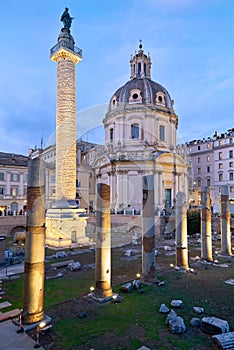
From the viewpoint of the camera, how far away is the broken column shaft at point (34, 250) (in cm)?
753

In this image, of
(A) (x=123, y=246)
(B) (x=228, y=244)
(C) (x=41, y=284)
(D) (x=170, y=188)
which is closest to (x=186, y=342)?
(C) (x=41, y=284)

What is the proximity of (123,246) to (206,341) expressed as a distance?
15353mm

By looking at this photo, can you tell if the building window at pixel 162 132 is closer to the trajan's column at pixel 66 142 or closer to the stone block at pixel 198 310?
the trajan's column at pixel 66 142

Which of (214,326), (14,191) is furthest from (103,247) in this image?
(14,191)

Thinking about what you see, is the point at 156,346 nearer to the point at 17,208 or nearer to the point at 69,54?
the point at 69,54

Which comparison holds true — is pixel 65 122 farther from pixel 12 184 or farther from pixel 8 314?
pixel 12 184

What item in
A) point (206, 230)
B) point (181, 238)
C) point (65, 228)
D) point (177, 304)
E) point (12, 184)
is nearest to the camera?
point (177, 304)

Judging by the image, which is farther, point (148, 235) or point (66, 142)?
point (66, 142)

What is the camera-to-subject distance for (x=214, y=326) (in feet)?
23.0

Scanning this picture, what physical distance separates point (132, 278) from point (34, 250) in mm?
6136

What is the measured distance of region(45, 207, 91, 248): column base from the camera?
2039 cm

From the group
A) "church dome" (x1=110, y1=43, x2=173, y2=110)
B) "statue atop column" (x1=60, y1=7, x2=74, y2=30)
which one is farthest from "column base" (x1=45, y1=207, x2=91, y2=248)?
"church dome" (x1=110, y1=43, x2=173, y2=110)

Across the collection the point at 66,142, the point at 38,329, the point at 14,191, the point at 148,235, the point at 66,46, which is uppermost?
the point at 66,46

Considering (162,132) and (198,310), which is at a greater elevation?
(162,132)
